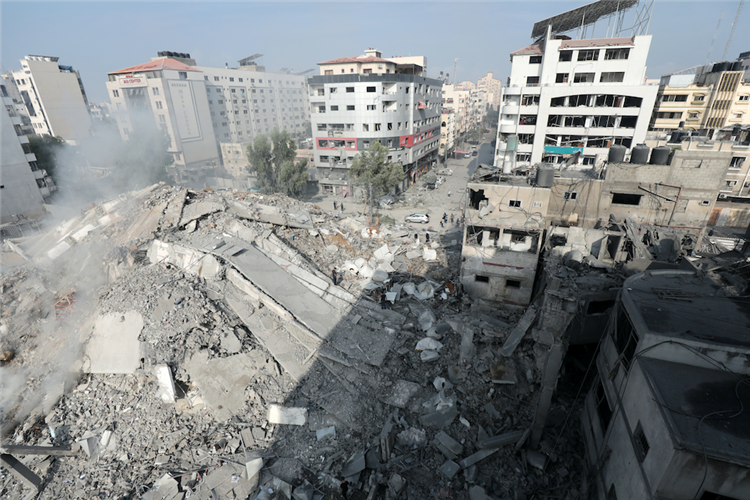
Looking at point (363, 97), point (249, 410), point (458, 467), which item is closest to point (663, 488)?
point (458, 467)

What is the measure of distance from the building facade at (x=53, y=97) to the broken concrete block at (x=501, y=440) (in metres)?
55.4

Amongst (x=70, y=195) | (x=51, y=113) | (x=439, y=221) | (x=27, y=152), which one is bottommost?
(x=439, y=221)

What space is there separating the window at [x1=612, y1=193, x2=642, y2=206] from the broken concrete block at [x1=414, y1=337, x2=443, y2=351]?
11101 mm

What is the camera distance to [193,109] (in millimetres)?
40781

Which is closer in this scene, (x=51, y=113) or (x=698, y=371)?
(x=698, y=371)

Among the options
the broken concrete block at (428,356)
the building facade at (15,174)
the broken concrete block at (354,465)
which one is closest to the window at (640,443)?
the broken concrete block at (428,356)

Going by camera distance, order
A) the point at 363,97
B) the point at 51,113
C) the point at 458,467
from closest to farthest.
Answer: the point at 458,467 → the point at 363,97 → the point at 51,113

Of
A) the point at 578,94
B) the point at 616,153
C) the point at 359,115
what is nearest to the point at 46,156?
the point at 359,115

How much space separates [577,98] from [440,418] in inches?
1064

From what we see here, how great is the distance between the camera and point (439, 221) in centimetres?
2603

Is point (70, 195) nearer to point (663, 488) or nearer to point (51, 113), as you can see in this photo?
point (51, 113)

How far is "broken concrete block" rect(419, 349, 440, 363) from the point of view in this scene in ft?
33.2

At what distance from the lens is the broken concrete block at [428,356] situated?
10125 mm

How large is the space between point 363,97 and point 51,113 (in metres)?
41.0
